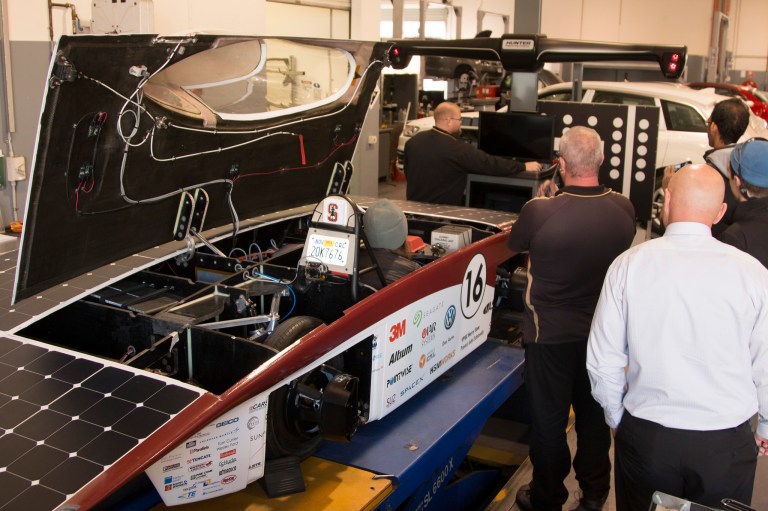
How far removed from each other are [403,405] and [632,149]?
2.88 meters

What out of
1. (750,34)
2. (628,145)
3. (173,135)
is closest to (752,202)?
(628,145)

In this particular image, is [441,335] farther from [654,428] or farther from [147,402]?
[147,402]

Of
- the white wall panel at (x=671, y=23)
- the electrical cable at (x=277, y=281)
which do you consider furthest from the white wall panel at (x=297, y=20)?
the white wall panel at (x=671, y=23)

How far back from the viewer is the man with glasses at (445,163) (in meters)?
5.57

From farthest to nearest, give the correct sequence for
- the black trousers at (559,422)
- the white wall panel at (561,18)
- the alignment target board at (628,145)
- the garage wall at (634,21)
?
the garage wall at (634,21) → the white wall panel at (561,18) → the alignment target board at (628,145) → the black trousers at (559,422)

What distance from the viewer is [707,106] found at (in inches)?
363

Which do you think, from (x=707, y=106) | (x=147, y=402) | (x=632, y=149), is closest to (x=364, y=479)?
(x=147, y=402)

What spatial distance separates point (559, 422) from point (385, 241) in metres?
1.13

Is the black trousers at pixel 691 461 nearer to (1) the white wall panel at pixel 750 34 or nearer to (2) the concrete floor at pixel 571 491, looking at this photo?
(2) the concrete floor at pixel 571 491

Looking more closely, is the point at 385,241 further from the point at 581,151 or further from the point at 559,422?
the point at 559,422

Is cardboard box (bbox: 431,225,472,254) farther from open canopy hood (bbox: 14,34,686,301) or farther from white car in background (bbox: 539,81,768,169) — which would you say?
white car in background (bbox: 539,81,768,169)

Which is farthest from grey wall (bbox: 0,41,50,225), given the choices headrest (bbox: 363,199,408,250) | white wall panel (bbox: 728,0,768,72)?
white wall panel (bbox: 728,0,768,72)

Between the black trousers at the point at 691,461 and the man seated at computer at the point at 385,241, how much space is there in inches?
49.8

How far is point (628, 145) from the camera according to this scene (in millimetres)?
5395
